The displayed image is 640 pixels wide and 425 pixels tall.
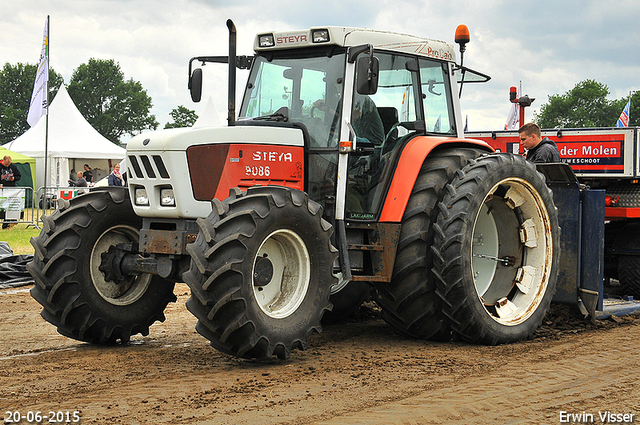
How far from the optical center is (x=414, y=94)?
654 centimetres

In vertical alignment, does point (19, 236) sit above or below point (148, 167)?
below

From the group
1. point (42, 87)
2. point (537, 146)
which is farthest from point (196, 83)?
point (42, 87)

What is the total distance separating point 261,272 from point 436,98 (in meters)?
Result: 2.69

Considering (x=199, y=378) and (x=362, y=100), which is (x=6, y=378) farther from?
(x=362, y=100)

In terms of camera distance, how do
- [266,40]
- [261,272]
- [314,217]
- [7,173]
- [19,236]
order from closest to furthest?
[261,272] → [314,217] → [266,40] → [19,236] → [7,173]

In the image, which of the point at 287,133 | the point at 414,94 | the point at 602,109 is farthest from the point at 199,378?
the point at 602,109

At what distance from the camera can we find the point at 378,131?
6238 millimetres

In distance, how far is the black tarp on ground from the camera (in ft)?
34.5

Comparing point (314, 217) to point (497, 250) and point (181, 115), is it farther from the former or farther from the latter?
point (181, 115)

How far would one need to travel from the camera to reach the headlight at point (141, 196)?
5.73 meters

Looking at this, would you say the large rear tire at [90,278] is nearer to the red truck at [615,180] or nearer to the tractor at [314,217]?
the tractor at [314,217]

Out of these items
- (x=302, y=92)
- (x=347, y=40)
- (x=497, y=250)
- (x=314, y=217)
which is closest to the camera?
(x=314, y=217)

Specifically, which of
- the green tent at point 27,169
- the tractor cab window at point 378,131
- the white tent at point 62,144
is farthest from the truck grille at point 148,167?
the green tent at point 27,169

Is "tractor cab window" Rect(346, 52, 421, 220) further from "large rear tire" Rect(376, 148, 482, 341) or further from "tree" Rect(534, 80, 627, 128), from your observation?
"tree" Rect(534, 80, 627, 128)
